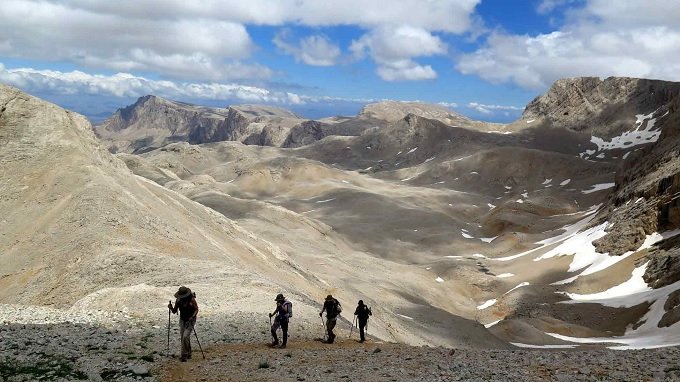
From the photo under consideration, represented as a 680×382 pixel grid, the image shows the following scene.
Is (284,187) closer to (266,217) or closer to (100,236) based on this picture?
(266,217)

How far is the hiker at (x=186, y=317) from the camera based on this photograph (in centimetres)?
1681

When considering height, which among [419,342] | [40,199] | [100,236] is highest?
[40,199]

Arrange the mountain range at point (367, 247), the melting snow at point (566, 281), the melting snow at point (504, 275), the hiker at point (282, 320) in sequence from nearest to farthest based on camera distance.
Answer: the hiker at point (282, 320) → the mountain range at point (367, 247) → the melting snow at point (566, 281) → the melting snow at point (504, 275)

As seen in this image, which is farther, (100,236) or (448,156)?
(448,156)

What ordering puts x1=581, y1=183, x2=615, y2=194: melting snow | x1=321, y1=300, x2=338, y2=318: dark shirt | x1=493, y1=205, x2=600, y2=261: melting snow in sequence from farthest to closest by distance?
x1=581, y1=183, x2=615, y2=194: melting snow < x1=493, y1=205, x2=600, y2=261: melting snow < x1=321, y1=300, x2=338, y2=318: dark shirt

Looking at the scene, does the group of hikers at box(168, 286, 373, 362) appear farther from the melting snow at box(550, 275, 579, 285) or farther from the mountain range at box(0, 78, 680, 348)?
the melting snow at box(550, 275, 579, 285)

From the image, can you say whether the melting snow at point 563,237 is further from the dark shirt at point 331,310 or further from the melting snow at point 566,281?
the dark shirt at point 331,310

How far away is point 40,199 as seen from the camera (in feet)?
130

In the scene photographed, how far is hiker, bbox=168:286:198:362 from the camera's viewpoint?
1681 cm

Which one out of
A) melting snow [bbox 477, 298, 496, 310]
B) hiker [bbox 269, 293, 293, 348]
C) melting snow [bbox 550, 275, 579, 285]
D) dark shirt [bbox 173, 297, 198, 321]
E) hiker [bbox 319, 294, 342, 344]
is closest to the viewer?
dark shirt [bbox 173, 297, 198, 321]

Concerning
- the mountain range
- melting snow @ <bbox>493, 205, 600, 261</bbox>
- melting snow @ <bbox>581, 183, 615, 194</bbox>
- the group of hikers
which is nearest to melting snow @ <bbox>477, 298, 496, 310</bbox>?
the mountain range

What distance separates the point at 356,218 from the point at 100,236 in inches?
3585

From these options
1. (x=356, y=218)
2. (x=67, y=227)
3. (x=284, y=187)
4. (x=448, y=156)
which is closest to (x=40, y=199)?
(x=67, y=227)

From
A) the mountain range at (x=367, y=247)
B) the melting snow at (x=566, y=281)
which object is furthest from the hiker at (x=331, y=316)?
the melting snow at (x=566, y=281)
